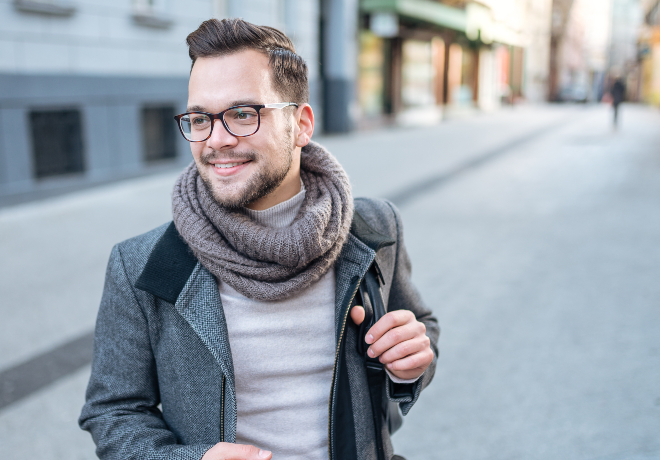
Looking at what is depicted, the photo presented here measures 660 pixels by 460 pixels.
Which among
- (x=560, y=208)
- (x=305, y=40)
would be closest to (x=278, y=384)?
(x=560, y=208)

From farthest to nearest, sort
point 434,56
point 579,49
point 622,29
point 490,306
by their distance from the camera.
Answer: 1. point 622,29
2. point 579,49
3. point 434,56
4. point 490,306

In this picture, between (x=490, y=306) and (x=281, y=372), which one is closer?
(x=281, y=372)

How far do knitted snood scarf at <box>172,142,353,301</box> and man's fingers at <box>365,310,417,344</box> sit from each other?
0.21 meters

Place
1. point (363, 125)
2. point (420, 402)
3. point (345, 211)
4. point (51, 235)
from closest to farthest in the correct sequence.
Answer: point (345, 211) < point (420, 402) < point (51, 235) < point (363, 125)

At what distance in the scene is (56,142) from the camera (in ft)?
28.0

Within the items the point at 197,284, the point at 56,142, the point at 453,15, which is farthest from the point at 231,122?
the point at 453,15

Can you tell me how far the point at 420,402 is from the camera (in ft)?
11.3

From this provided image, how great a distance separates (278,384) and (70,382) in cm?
253

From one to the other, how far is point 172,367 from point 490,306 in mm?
3696

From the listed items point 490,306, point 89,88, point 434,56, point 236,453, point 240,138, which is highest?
point 434,56

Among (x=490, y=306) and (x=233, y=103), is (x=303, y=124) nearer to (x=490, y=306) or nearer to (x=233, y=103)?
(x=233, y=103)

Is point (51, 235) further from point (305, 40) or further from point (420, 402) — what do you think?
point (305, 40)

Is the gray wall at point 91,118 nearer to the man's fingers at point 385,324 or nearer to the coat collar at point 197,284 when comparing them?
the coat collar at point 197,284

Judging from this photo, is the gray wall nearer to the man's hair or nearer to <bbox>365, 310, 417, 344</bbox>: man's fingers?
the man's hair
